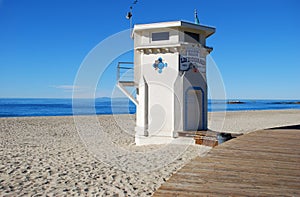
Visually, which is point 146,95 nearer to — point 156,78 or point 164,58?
point 156,78

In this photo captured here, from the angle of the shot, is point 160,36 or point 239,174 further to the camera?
point 160,36

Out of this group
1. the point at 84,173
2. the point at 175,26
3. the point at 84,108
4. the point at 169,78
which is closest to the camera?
the point at 84,173

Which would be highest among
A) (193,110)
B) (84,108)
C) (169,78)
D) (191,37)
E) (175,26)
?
(175,26)

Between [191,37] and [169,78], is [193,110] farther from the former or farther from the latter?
[191,37]

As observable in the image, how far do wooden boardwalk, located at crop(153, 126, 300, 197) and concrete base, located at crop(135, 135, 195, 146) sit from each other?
4.93m

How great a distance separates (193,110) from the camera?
1104 cm

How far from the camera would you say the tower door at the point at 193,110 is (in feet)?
35.5

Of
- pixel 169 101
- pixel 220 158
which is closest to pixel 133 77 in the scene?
pixel 169 101

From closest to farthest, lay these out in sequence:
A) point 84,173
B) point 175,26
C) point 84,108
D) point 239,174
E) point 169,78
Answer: point 239,174 < point 84,173 < point 175,26 < point 169,78 < point 84,108

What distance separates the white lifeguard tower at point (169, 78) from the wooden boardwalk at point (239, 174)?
17.8 feet

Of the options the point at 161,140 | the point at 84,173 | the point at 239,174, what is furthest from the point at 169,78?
the point at 239,174

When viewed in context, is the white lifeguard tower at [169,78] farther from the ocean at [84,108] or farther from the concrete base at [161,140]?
the ocean at [84,108]

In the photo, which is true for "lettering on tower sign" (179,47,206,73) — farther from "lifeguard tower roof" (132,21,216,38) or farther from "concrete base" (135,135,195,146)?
"concrete base" (135,135,195,146)

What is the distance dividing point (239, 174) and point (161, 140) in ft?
24.1
